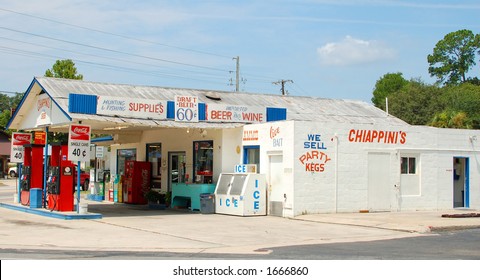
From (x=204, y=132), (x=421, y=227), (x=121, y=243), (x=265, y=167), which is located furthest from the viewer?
(x=204, y=132)

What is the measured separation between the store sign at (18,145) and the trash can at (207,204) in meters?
8.21

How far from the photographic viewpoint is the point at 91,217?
71.3ft

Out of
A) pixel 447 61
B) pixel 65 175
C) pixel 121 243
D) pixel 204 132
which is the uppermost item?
pixel 447 61

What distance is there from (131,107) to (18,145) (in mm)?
7002

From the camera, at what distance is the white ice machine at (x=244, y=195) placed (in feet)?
76.5

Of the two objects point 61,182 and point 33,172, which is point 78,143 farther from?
point 33,172

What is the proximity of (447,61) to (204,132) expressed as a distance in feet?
221

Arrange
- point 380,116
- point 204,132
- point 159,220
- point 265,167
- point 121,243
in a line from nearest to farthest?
1. point 121,243
2. point 159,220
3. point 265,167
4. point 204,132
5. point 380,116

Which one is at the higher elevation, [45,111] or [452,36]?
[452,36]

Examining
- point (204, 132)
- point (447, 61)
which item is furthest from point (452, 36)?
point (204, 132)

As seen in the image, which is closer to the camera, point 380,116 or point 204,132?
point 204,132

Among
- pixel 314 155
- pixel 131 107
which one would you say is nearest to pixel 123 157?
pixel 131 107

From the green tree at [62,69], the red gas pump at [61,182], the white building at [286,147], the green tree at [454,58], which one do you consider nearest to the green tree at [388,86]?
the green tree at [454,58]

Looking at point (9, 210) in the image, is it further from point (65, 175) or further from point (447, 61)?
point (447, 61)
